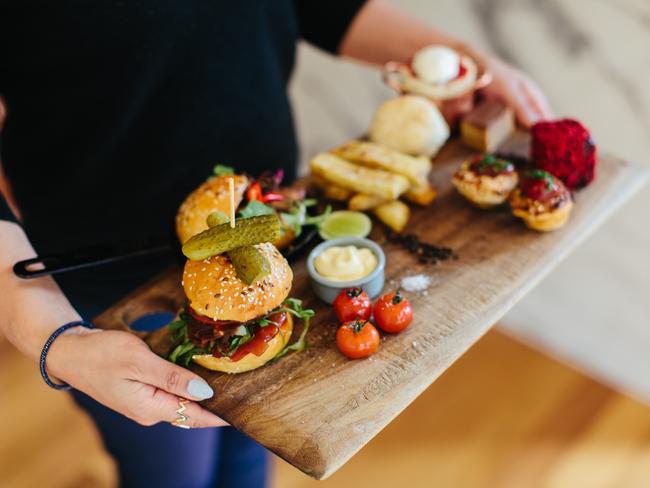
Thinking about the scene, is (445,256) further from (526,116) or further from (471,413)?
(471,413)

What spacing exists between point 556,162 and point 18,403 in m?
3.01

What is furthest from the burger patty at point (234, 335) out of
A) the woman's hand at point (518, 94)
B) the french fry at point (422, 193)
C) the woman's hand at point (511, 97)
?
the woman's hand at point (518, 94)

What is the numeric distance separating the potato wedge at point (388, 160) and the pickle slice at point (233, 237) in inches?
26.3

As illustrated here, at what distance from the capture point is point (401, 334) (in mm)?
1763

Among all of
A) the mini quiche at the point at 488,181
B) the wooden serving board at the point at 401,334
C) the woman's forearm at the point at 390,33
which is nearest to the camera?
the wooden serving board at the point at 401,334

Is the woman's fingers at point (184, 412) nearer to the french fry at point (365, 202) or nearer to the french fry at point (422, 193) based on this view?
the french fry at point (365, 202)

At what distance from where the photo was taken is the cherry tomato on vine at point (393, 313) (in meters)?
1.73

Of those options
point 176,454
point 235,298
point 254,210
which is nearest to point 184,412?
point 235,298

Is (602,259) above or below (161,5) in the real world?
below

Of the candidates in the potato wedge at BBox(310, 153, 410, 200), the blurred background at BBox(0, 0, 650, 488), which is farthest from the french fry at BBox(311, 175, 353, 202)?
the blurred background at BBox(0, 0, 650, 488)

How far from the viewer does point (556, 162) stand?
2084mm

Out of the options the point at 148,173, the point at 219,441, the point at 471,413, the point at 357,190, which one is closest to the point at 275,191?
the point at 357,190

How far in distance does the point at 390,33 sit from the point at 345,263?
1.04 meters

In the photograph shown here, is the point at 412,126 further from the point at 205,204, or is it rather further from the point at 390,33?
the point at 205,204
